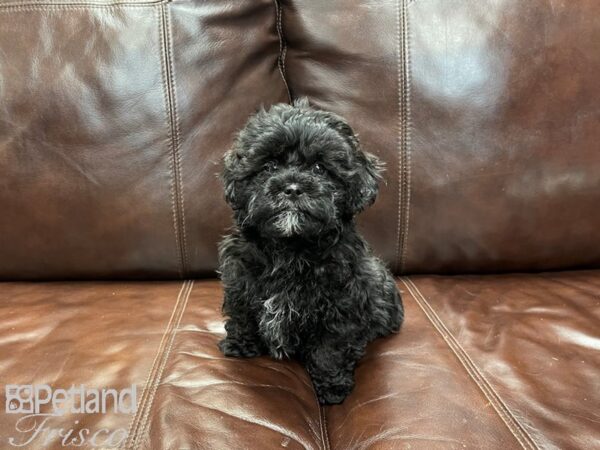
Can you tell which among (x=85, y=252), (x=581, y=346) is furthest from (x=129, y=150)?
(x=581, y=346)

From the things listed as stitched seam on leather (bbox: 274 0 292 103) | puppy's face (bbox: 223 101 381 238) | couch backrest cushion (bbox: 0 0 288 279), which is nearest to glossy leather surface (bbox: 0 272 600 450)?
couch backrest cushion (bbox: 0 0 288 279)

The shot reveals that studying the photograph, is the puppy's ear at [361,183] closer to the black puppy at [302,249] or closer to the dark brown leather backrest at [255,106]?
the black puppy at [302,249]

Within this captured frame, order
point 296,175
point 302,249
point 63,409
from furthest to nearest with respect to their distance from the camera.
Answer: point 302,249
point 296,175
point 63,409

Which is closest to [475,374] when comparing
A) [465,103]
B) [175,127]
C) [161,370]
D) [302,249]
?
[302,249]

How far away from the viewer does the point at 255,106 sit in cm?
180

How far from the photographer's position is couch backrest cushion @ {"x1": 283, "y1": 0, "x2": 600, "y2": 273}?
5.77 feet

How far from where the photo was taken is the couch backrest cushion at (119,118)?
68.2 inches

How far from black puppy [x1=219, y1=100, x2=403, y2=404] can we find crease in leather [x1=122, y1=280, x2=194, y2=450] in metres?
0.16

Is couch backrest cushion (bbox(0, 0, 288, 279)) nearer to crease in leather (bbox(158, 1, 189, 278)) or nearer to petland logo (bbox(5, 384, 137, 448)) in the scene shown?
crease in leather (bbox(158, 1, 189, 278))

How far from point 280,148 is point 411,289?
778mm

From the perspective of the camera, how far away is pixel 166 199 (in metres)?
1.79

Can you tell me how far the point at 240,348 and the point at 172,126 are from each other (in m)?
0.76

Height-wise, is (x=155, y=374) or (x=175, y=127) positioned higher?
(x=175, y=127)

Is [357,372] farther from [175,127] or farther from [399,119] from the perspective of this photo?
[175,127]
